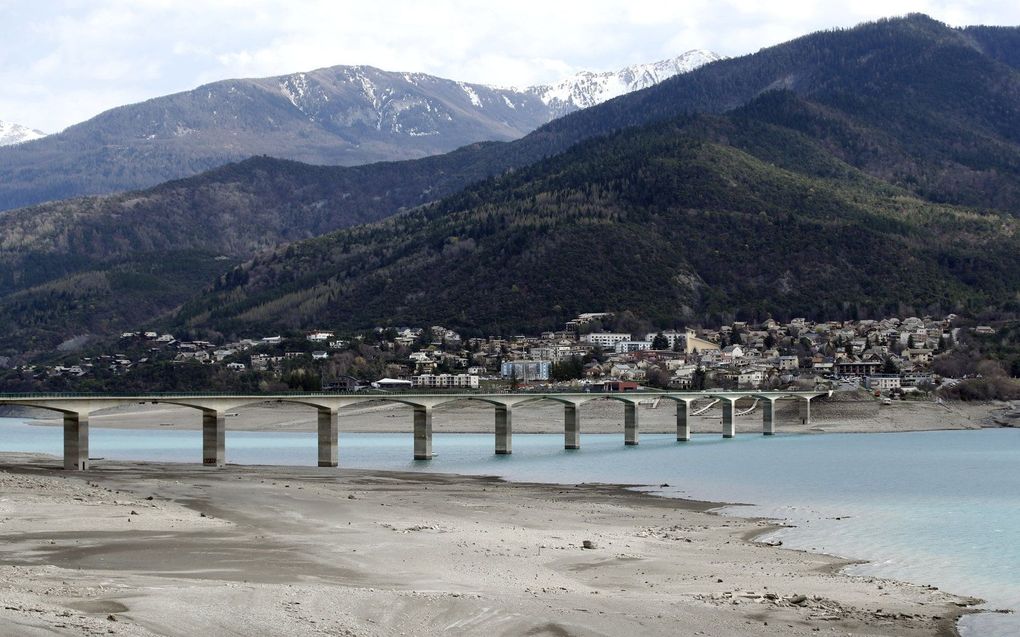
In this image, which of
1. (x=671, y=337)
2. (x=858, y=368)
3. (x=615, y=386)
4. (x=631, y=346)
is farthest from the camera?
(x=671, y=337)

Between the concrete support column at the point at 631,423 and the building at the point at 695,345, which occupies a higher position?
the building at the point at 695,345

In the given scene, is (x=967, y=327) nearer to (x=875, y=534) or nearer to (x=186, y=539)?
(x=875, y=534)

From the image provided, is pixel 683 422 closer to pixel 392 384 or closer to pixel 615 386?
pixel 615 386

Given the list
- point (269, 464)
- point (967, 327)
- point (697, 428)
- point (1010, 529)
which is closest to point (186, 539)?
point (1010, 529)

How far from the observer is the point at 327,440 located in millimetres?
74312

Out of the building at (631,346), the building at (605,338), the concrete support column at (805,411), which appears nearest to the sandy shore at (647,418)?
the concrete support column at (805,411)

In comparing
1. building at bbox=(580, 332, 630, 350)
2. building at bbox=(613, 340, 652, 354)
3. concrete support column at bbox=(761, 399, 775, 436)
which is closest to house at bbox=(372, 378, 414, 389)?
concrete support column at bbox=(761, 399, 775, 436)

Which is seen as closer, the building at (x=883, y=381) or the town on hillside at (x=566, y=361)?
the building at (x=883, y=381)

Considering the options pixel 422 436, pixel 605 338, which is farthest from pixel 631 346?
pixel 422 436

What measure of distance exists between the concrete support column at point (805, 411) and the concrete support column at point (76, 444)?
7585cm

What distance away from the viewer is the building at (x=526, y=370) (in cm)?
15938

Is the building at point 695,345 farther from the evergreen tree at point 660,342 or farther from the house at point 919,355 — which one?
the house at point 919,355

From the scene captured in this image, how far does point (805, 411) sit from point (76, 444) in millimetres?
77593

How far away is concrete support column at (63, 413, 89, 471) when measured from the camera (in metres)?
62.8
